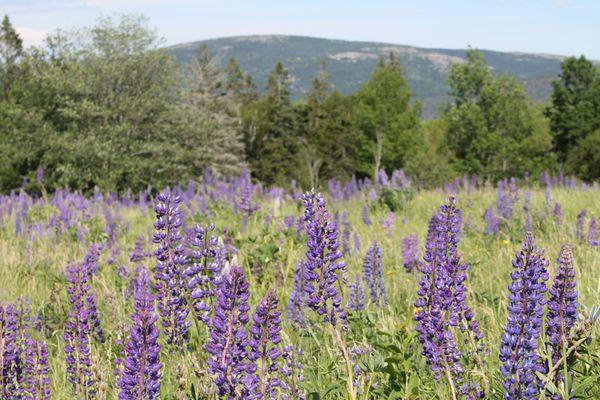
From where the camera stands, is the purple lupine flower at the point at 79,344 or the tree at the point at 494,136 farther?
the tree at the point at 494,136

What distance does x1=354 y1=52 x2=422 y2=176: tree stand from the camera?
279ft

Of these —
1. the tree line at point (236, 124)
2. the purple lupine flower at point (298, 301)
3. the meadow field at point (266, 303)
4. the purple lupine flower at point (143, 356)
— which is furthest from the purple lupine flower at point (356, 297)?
the tree line at point (236, 124)

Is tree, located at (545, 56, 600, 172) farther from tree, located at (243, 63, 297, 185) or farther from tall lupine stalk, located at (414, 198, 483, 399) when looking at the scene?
tall lupine stalk, located at (414, 198, 483, 399)

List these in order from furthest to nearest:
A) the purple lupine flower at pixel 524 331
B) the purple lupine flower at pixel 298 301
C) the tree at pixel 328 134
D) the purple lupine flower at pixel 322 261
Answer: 1. the tree at pixel 328 134
2. the purple lupine flower at pixel 298 301
3. the purple lupine flower at pixel 322 261
4. the purple lupine flower at pixel 524 331

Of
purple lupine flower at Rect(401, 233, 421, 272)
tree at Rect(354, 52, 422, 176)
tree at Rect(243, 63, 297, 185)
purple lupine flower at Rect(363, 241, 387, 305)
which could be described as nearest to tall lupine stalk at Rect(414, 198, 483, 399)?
purple lupine flower at Rect(363, 241, 387, 305)

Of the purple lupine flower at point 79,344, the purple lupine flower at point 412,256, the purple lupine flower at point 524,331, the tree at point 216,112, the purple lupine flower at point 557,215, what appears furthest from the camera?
the tree at point 216,112

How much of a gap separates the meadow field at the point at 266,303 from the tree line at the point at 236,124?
16.5ft

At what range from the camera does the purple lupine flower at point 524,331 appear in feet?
6.17

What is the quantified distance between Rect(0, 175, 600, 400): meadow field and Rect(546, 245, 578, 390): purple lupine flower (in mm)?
37

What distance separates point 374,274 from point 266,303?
2.40 metres

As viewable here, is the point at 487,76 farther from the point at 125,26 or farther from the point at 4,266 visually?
the point at 4,266

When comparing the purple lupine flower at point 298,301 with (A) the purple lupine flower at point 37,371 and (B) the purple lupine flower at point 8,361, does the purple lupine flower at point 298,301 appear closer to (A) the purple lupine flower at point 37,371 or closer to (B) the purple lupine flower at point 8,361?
(A) the purple lupine flower at point 37,371

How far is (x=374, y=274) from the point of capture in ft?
13.8

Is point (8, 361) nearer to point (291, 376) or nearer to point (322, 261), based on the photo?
point (291, 376)
